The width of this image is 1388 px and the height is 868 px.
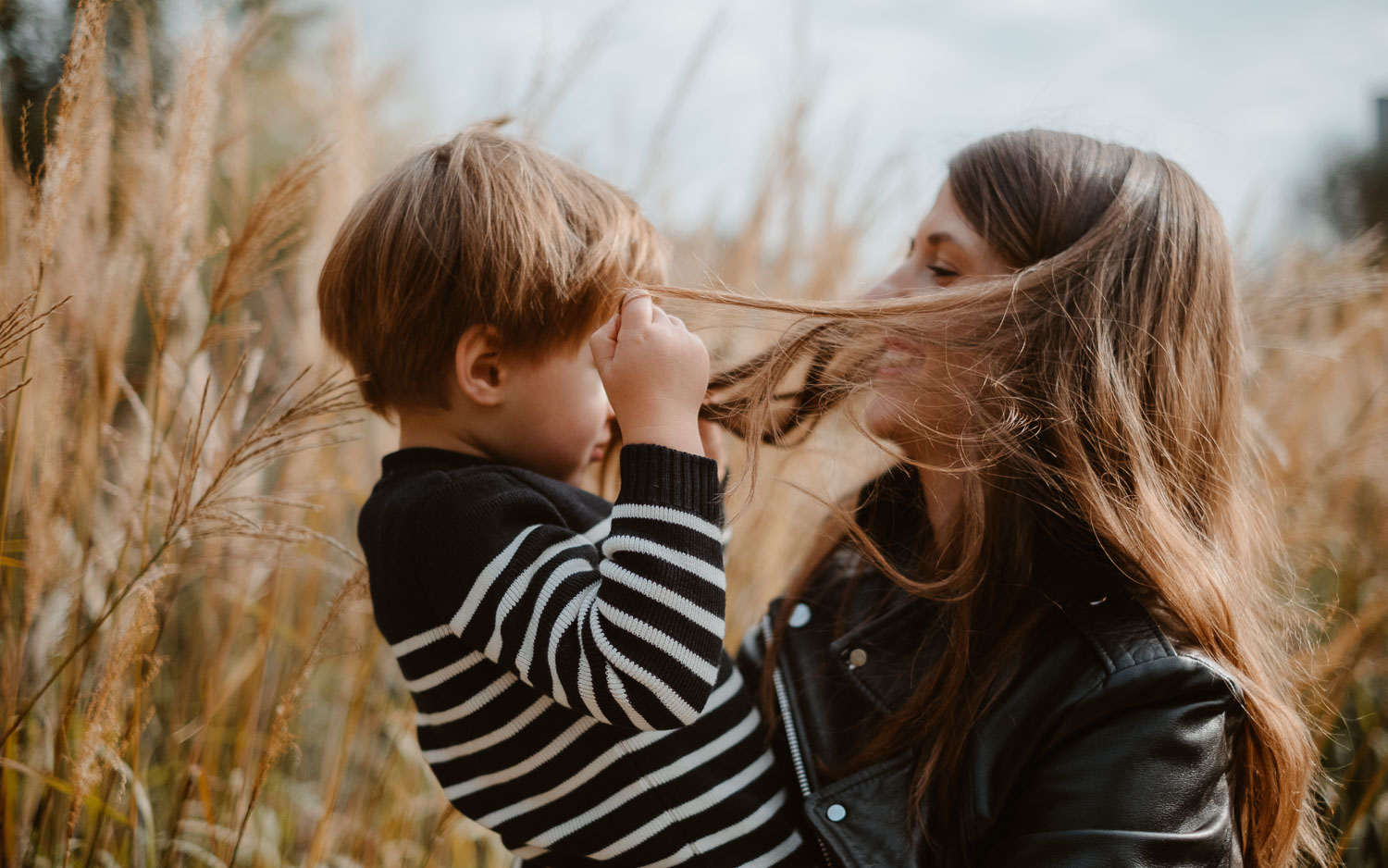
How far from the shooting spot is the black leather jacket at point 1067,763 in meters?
0.92

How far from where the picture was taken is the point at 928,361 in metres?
1.16

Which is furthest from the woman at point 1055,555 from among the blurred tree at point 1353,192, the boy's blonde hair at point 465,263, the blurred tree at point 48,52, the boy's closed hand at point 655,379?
the blurred tree at point 1353,192

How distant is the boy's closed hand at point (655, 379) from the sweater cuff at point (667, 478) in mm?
19

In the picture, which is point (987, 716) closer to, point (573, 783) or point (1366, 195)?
point (573, 783)

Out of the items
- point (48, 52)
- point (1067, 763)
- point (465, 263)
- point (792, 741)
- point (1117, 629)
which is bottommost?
point (792, 741)

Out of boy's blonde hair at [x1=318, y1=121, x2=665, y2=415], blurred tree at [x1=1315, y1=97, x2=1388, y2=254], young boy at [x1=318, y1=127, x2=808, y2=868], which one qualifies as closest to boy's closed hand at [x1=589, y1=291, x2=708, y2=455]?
young boy at [x1=318, y1=127, x2=808, y2=868]

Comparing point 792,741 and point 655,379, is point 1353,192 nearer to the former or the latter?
point 792,741

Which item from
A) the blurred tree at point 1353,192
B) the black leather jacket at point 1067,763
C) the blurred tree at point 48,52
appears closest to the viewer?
the black leather jacket at point 1067,763

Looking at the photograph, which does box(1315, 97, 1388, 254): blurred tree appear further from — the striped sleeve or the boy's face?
the striped sleeve

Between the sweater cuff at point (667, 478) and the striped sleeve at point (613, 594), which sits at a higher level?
the sweater cuff at point (667, 478)

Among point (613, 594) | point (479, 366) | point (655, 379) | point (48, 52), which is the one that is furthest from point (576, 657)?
point (48, 52)

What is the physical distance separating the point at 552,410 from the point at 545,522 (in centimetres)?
17

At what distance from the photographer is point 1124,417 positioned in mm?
1074

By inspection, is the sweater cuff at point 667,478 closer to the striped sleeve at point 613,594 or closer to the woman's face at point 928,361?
the striped sleeve at point 613,594
